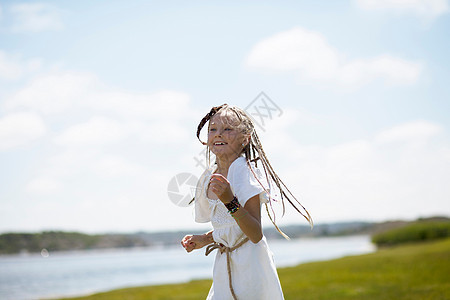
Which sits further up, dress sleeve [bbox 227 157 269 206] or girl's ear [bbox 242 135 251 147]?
girl's ear [bbox 242 135 251 147]

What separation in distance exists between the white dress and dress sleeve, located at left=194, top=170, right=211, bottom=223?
142mm

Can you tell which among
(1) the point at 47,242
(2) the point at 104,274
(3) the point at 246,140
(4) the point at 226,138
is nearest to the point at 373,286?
(3) the point at 246,140

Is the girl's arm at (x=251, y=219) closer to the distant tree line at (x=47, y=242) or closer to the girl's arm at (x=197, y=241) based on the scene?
the girl's arm at (x=197, y=241)

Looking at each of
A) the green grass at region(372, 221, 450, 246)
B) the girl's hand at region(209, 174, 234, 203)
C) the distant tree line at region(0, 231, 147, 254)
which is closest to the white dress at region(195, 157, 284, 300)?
the girl's hand at region(209, 174, 234, 203)

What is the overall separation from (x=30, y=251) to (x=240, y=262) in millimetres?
153026

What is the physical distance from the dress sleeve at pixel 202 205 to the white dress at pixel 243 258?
14cm

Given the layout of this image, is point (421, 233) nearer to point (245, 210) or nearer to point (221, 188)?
point (245, 210)

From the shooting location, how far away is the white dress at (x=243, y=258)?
2.46m

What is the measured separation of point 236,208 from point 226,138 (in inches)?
21.3

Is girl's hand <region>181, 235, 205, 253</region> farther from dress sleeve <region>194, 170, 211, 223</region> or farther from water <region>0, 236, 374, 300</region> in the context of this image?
water <region>0, 236, 374, 300</region>

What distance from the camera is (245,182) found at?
2490 millimetres

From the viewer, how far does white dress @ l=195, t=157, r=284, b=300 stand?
246 centimetres

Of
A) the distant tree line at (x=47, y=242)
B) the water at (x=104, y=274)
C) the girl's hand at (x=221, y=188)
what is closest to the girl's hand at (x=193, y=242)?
the girl's hand at (x=221, y=188)

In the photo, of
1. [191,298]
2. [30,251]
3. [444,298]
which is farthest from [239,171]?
[30,251]
